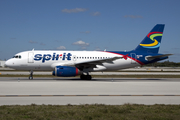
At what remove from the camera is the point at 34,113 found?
8.00 m

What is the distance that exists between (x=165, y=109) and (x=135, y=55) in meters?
22.4

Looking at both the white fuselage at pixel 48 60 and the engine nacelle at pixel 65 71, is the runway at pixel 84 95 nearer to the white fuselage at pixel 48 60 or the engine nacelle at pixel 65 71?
the engine nacelle at pixel 65 71

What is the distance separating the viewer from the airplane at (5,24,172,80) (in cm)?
2650

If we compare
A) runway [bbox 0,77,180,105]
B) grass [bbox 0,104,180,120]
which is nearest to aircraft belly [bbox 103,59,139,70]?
runway [bbox 0,77,180,105]

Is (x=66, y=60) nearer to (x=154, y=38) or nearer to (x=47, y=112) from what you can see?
(x=154, y=38)

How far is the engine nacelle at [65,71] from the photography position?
2541 cm

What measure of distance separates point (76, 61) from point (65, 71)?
3.66 meters

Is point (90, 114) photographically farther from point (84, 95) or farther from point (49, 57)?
point (49, 57)

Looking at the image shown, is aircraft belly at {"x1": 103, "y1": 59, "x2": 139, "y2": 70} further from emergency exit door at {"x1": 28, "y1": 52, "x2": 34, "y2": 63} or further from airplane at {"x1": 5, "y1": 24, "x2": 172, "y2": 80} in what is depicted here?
emergency exit door at {"x1": 28, "y1": 52, "x2": 34, "y2": 63}

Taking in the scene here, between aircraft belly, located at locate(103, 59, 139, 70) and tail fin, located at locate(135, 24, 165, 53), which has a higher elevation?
tail fin, located at locate(135, 24, 165, 53)

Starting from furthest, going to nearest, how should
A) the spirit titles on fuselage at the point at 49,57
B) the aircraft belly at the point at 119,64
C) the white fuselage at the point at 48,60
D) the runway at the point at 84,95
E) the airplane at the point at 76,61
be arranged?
the aircraft belly at the point at 119,64
the spirit titles on fuselage at the point at 49,57
the white fuselage at the point at 48,60
the airplane at the point at 76,61
the runway at the point at 84,95

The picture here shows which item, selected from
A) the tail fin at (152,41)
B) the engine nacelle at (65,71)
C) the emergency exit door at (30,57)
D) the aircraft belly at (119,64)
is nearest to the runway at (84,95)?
the engine nacelle at (65,71)

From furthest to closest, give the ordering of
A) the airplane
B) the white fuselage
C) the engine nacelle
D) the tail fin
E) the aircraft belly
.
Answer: the tail fin, the aircraft belly, the white fuselage, the airplane, the engine nacelle

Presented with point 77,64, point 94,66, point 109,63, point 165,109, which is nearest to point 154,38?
point 109,63
